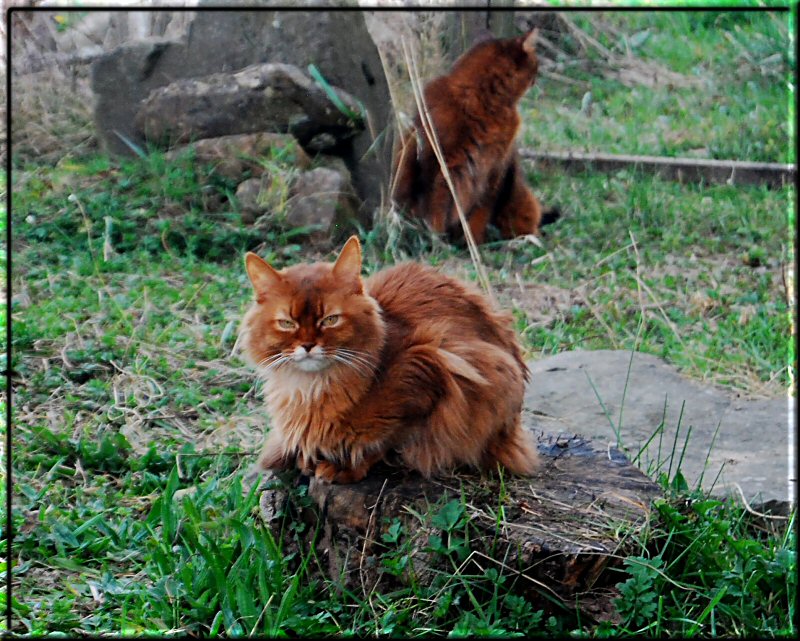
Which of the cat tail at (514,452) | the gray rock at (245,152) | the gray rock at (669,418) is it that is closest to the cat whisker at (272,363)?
the cat tail at (514,452)

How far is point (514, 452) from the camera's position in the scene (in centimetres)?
260

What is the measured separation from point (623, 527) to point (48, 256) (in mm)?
2507

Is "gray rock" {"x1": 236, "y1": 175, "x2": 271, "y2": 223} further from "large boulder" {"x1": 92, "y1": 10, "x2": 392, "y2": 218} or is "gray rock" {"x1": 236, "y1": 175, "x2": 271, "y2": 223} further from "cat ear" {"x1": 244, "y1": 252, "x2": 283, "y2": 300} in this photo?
"cat ear" {"x1": 244, "y1": 252, "x2": 283, "y2": 300}

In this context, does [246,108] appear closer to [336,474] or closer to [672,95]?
[336,474]

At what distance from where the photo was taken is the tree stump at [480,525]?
2.32m

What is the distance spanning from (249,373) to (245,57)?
5.44 feet

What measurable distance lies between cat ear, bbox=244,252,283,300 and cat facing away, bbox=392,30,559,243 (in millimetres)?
2307

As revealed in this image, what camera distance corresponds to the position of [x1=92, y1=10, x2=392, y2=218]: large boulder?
4238 millimetres

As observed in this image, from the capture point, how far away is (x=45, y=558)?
103 inches

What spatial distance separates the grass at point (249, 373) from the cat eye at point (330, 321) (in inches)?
23.0

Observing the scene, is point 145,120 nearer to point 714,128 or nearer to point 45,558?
point 45,558

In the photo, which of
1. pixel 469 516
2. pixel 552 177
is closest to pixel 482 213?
pixel 552 177

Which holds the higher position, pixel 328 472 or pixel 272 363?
pixel 272 363

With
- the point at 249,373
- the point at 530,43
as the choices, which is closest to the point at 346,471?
the point at 249,373
